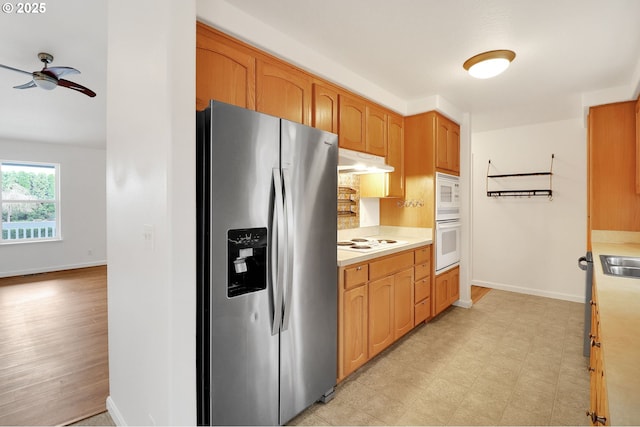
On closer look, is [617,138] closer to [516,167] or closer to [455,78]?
[516,167]

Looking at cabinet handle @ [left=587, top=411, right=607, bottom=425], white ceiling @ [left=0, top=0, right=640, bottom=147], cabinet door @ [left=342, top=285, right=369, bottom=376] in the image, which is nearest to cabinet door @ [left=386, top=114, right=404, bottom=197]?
white ceiling @ [left=0, top=0, right=640, bottom=147]

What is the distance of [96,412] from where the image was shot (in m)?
1.94

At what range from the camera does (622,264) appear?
2154 millimetres

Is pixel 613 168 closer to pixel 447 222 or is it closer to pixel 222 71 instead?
pixel 447 222

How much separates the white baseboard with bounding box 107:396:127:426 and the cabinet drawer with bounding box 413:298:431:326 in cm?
239

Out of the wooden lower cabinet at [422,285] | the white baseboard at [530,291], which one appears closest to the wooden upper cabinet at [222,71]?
the wooden lower cabinet at [422,285]

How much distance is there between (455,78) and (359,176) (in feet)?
4.16

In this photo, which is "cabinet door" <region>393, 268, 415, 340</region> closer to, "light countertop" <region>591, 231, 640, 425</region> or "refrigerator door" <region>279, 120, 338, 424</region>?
"refrigerator door" <region>279, 120, 338, 424</region>

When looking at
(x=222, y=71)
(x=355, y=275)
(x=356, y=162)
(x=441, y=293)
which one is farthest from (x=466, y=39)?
(x=441, y=293)

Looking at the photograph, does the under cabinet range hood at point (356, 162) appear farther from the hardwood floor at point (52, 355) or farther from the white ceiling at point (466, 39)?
the hardwood floor at point (52, 355)

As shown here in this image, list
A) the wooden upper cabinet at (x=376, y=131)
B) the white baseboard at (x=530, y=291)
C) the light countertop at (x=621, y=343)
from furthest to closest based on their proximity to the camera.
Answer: the white baseboard at (x=530, y=291), the wooden upper cabinet at (x=376, y=131), the light countertop at (x=621, y=343)

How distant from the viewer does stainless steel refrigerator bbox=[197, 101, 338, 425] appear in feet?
4.66

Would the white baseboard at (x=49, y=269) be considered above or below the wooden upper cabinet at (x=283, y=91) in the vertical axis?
below

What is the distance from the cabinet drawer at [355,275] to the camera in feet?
7.04
